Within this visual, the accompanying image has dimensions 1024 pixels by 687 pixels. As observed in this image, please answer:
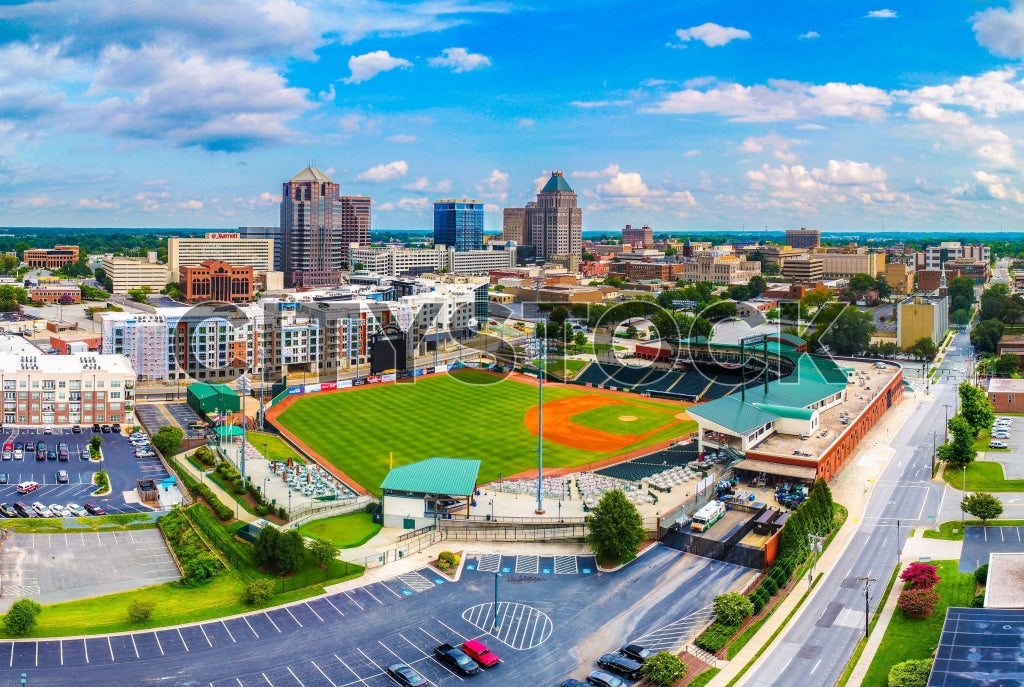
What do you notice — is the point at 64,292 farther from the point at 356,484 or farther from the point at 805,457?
the point at 805,457

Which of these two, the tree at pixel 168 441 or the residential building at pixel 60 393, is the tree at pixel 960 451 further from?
Answer: the residential building at pixel 60 393

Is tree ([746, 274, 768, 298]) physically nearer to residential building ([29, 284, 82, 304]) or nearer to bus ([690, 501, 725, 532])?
residential building ([29, 284, 82, 304])

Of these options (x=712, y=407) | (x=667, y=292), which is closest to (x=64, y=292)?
(x=667, y=292)

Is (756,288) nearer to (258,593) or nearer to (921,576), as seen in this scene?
(921,576)

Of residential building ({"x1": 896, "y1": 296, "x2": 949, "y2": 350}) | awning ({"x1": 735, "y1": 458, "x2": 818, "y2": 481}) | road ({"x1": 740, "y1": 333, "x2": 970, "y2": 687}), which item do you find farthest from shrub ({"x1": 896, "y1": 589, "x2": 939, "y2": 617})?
residential building ({"x1": 896, "y1": 296, "x2": 949, "y2": 350})

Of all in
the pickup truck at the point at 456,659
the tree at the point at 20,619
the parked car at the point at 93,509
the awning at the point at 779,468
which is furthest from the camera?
the awning at the point at 779,468

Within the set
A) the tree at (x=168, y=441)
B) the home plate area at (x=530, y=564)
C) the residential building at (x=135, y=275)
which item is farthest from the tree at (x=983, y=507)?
the residential building at (x=135, y=275)

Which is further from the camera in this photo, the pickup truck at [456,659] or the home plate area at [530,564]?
the home plate area at [530,564]
